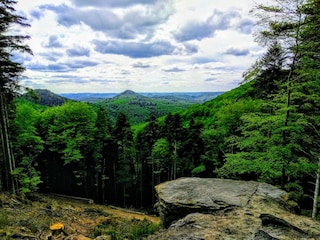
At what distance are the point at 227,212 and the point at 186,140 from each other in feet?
92.5

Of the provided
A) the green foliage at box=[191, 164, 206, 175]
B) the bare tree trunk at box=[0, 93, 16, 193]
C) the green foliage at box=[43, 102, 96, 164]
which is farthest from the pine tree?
the green foliage at box=[191, 164, 206, 175]

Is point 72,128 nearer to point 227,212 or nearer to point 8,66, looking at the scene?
point 8,66

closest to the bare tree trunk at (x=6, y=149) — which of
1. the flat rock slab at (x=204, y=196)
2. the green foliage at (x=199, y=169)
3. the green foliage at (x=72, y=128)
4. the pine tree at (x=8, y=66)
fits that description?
the pine tree at (x=8, y=66)

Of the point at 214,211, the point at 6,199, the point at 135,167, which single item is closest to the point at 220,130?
the point at 135,167

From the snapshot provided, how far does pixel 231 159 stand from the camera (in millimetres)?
13148

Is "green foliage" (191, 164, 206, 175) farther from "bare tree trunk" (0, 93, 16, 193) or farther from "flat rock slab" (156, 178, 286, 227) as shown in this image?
"flat rock slab" (156, 178, 286, 227)

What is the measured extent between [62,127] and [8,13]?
59.0 ft

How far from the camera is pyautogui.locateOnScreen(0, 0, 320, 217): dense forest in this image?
1170cm

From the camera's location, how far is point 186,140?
1398 inches

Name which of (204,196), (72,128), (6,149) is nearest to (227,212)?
(204,196)

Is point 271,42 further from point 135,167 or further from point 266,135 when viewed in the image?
point 135,167

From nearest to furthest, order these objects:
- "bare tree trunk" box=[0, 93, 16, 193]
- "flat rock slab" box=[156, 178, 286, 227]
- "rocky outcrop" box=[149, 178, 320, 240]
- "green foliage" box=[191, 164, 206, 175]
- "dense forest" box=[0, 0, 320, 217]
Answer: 1. "rocky outcrop" box=[149, 178, 320, 240]
2. "flat rock slab" box=[156, 178, 286, 227]
3. "dense forest" box=[0, 0, 320, 217]
4. "bare tree trunk" box=[0, 93, 16, 193]
5. "green foliage" box=[191, 164, 206, 175]

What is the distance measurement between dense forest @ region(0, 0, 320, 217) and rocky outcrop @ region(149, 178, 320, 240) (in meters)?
3.55

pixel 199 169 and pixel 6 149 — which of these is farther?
pixel 199 169
